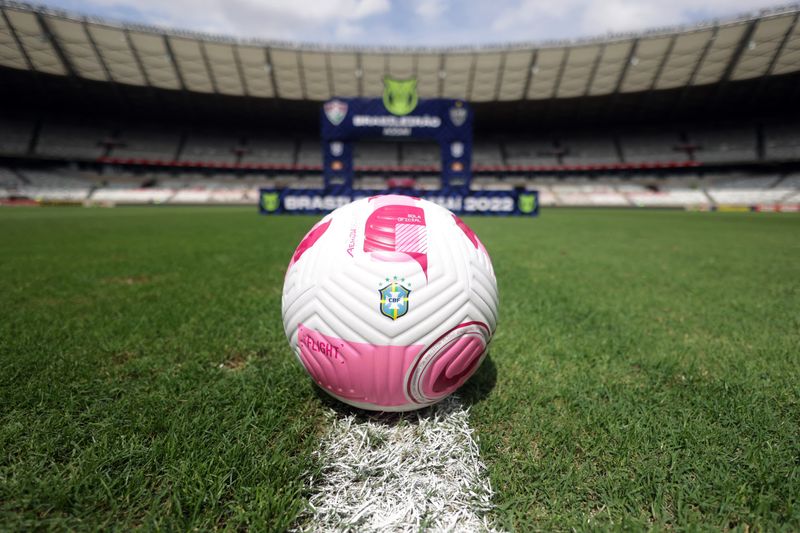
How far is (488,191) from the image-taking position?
14922 mm

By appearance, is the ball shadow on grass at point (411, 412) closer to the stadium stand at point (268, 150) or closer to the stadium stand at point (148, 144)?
the stadium stand at point (268, 150)

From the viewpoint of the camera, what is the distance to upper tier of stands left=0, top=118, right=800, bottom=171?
31.5 meters

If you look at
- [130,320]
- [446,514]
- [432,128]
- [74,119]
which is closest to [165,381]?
[130,320]

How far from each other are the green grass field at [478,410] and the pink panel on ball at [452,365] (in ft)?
0.81

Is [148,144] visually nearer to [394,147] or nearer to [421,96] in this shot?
[394,147]

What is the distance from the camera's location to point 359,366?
4.68 ft

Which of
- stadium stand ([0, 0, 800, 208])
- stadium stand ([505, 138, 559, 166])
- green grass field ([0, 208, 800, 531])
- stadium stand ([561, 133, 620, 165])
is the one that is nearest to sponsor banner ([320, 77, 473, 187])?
green grass field ([0, 208, 800, 531])

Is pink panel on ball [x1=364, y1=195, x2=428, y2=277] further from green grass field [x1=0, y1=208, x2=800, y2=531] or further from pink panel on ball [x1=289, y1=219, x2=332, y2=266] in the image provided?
green grass field [x1=0, y1=208, x2=800, y2=531]

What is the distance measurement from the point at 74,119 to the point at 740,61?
186 feet

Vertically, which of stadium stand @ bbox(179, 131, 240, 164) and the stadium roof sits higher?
the stadium roof

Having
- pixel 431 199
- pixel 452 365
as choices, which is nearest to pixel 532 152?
pixel 431 199

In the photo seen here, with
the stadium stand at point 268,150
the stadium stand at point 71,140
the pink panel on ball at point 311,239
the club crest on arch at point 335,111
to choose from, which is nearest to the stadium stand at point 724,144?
the club crest on arch at point 335,111

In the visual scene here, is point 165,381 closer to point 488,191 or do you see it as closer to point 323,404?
point 323,404

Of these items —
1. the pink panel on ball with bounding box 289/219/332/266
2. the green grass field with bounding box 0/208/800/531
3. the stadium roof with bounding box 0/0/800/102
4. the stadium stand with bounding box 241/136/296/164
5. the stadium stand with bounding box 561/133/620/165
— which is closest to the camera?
the green grass field with bounding box 0/208/800/531
